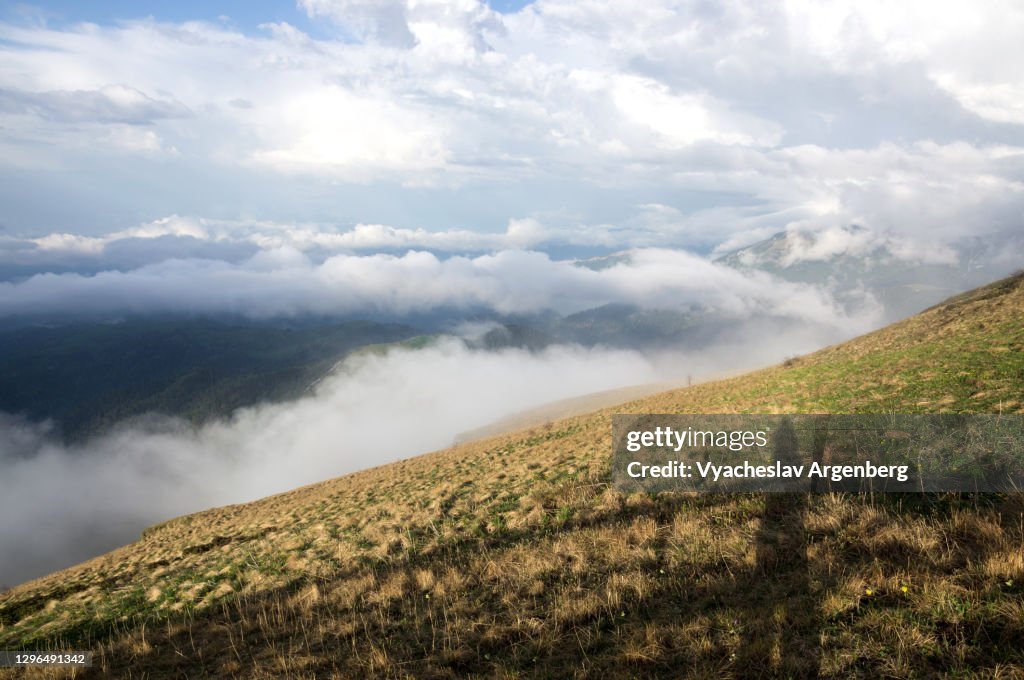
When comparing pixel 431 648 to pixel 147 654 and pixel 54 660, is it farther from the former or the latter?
pixel 54 660

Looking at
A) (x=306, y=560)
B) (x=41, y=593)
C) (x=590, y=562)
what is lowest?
(x=41, y=593)

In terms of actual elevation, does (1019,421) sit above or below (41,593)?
above

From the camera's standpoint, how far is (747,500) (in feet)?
35.5

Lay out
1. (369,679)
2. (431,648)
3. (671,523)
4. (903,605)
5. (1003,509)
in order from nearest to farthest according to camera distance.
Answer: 1. (903,605)
2. (369,679)
3. (431,648)
4. (1003,509)
5. (671,523)

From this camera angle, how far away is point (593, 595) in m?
7.91

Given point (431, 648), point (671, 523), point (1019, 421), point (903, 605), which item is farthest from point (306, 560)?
→ point (1019, 421)

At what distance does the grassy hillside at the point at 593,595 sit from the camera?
5.96 meters

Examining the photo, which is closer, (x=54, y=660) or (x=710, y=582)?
(x=710, y=582)

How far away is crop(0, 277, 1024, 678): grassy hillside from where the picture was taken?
19.6 ft

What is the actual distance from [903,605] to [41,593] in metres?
25.8

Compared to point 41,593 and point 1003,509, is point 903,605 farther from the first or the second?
point 41,593

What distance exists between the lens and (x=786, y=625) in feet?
20.7

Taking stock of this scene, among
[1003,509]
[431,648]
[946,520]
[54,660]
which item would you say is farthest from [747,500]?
[54,660]

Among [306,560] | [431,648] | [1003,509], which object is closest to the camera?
[431,648]
